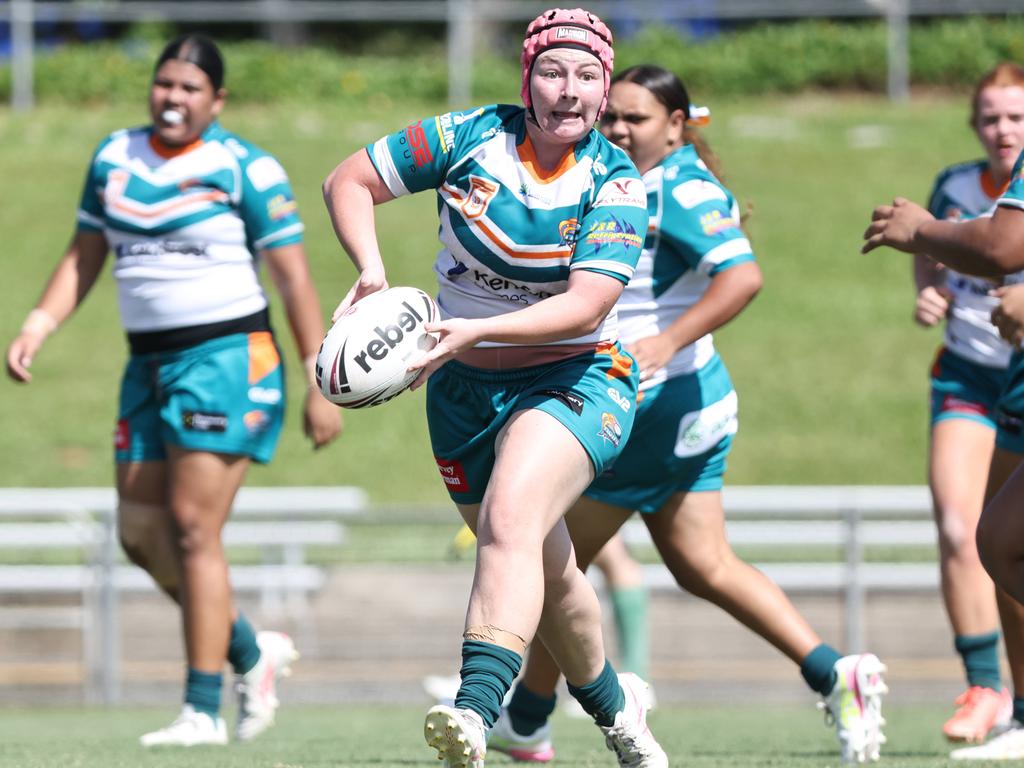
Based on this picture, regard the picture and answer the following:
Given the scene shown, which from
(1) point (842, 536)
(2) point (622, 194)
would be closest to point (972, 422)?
(2) point (622, 194)

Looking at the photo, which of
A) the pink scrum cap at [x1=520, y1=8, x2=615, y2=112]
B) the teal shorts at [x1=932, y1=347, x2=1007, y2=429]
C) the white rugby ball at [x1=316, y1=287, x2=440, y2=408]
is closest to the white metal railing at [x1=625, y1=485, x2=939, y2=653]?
the teal shorts at [x1=932, y1=347, x2=1007, y2=429]

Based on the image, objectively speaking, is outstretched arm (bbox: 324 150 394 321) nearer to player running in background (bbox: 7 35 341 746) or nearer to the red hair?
player running in background (bbox: 7 35 341 746)

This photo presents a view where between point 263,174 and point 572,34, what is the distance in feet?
7.36

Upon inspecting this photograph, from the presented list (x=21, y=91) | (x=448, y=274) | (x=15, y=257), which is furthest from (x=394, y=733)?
(x=21, y=91)

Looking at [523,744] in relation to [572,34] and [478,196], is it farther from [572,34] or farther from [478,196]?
[572,34]

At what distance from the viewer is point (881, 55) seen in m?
26.2

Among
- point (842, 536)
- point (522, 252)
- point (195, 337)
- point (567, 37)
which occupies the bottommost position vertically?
point (842, 536)

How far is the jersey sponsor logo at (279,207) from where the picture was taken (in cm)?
621

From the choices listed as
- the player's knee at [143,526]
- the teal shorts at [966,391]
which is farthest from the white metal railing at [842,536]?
the player's knee at [143,526]

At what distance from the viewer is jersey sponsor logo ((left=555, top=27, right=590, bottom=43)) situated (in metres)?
4.24

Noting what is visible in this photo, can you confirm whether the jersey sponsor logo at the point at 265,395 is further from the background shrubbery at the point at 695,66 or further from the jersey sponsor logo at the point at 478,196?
the background shrubbery at the point at 695,66

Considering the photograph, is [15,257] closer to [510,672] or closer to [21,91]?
[21,91]

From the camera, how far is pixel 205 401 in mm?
6035

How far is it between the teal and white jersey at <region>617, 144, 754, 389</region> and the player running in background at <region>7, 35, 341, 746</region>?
1.37 meters
